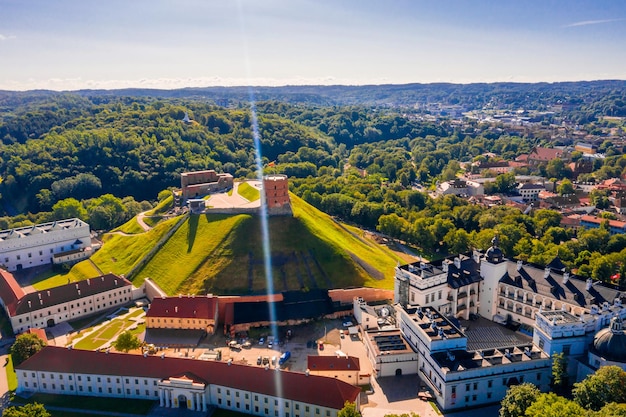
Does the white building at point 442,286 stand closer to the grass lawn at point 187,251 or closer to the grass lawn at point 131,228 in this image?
the grass lawn at point 187,251

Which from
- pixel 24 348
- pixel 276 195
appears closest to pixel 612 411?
pixel 276 195

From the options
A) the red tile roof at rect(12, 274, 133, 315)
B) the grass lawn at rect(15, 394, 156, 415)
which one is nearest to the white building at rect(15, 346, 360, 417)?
the grass lawn at rect(15, 394, 156, 415)

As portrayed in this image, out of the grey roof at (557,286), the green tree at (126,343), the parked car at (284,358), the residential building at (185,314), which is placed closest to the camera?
the parked car at (284,358)

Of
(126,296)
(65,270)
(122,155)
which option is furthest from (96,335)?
(122,155)

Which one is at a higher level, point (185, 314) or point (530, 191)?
point (185, 314)

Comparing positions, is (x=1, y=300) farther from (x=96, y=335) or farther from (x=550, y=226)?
(x=550, y=226)

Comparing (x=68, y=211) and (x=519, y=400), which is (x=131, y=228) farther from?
(x=519, y=400)

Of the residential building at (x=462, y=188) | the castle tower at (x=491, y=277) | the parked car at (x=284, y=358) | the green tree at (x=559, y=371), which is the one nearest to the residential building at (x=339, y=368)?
the parked car at (x=284, y=358)
